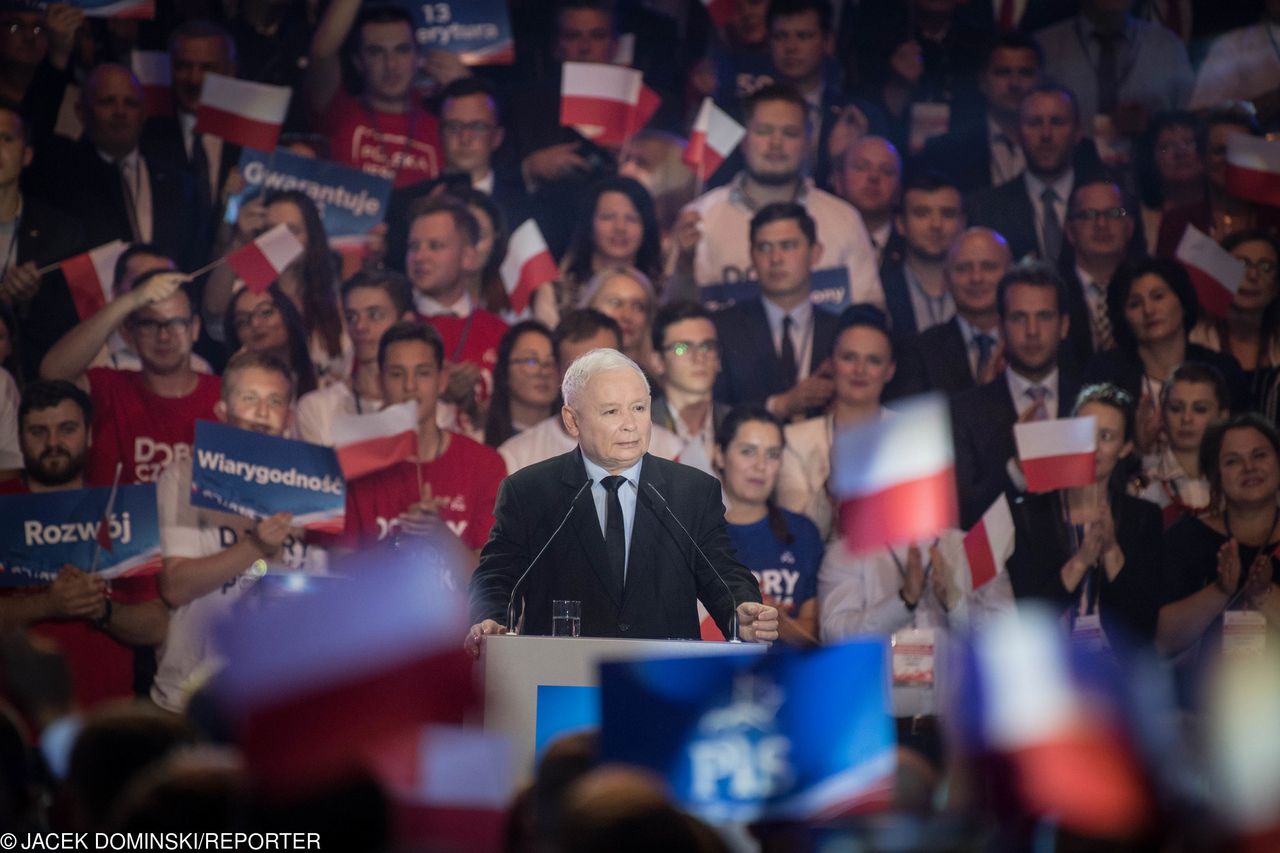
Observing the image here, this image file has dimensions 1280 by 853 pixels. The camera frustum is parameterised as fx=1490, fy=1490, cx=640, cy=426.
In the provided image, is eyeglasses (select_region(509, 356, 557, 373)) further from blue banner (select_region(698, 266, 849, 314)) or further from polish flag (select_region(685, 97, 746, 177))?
polish flag (select_region(685, 97, 746, 177))

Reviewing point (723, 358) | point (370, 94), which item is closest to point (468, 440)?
point (723, 358)

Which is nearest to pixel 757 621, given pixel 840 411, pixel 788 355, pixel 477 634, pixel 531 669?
pixel 531 669

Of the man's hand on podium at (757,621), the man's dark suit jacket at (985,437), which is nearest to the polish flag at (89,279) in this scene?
the man's dark suit jacket at (985,437)

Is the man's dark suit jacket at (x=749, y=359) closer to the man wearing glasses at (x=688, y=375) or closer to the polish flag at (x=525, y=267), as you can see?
the man wearing glasses at (x=688, y=375)

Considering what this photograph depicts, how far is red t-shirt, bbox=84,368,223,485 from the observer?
22.6ft

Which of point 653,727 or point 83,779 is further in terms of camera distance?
point 653,727

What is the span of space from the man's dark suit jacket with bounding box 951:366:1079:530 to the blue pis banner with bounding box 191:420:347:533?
3.02 meters

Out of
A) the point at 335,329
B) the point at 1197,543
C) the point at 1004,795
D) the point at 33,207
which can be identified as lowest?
the point at 1197,543

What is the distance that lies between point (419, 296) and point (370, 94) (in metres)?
1.13

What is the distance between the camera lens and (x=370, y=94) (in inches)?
304

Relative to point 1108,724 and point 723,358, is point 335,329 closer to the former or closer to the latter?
point 723,358

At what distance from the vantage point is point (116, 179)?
735 centimetres

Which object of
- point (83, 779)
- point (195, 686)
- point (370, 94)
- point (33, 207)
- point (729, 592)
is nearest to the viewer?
point (83, 779)

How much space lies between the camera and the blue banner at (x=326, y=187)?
7.43 m
